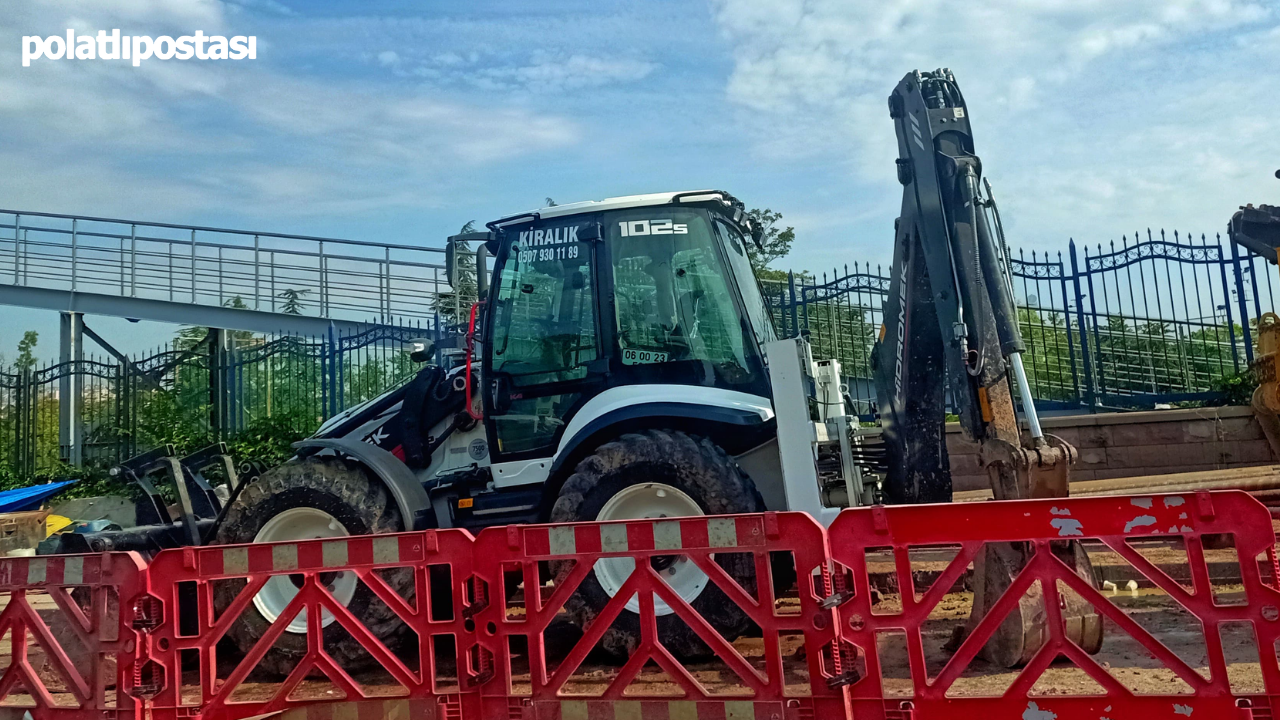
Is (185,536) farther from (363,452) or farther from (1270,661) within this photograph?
(1270,661)

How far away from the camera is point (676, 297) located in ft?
19.2

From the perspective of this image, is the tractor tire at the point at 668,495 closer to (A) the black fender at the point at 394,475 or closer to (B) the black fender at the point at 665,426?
(B) the black fender at the point at 665,426

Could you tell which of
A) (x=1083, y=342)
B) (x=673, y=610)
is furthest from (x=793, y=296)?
(x=673, y=610)

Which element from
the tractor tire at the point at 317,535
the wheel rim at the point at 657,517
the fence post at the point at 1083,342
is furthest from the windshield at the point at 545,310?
the fence post at the point at 1083,342

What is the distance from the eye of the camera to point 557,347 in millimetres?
6008

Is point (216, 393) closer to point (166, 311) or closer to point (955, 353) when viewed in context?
point (166, 311)

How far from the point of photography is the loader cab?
19.0ft

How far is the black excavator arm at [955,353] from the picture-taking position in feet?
15.1

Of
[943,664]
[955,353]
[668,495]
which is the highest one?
[955,353]

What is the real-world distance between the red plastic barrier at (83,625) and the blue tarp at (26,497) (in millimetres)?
9870

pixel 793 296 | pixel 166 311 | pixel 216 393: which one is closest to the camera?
pixel 793 296

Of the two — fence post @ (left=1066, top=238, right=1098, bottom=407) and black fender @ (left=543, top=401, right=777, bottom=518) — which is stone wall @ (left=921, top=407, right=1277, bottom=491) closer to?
fence post @ (left=1066, top=238, right=1098, bottom=407)

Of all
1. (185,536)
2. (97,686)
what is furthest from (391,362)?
(97,686)

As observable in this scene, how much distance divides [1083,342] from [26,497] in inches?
574
